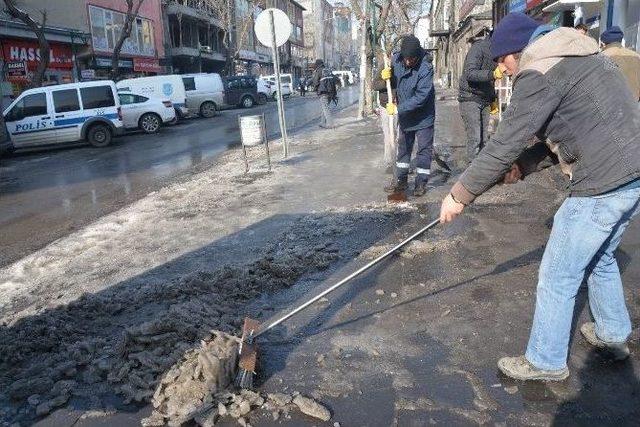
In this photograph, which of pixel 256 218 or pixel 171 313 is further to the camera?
pixel 256 218

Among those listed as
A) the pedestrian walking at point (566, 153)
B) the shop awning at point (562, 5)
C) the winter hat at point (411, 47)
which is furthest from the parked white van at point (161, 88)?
the pedestrian walking at point (566, 153)

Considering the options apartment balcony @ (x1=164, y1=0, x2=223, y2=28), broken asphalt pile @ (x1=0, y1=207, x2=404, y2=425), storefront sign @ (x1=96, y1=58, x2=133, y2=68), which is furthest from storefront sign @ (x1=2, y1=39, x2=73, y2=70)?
broken asphalt pile @ (x1=0, y1=207, x2=404, y2=425)

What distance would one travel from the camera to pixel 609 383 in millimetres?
2963

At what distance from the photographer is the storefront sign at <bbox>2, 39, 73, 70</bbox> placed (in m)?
22.8

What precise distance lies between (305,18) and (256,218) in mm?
97997

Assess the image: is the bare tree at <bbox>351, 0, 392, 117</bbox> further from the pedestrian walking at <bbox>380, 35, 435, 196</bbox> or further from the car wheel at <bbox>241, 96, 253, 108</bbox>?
the car wheel at <bbox>241, 96, 253, 108</bbox>

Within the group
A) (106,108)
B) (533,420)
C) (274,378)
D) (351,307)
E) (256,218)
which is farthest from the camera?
(106,108)

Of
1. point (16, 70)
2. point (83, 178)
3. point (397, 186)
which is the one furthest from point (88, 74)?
point (397, 186)

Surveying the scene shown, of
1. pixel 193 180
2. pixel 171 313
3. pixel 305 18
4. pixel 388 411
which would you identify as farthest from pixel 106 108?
pixel 305 18

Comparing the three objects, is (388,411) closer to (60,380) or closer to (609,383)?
(609,383)

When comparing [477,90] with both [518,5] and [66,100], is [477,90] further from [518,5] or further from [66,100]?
[66,100]

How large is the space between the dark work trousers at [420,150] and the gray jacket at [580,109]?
15.1 feet

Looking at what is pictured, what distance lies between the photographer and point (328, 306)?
4.18 m

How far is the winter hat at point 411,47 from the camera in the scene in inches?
272
